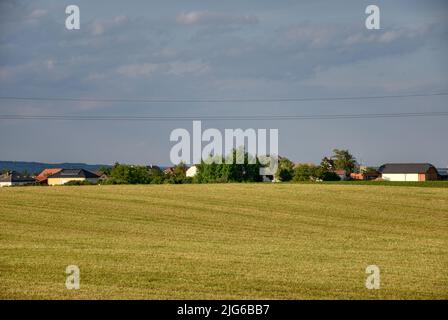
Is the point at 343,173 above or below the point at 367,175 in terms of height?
above

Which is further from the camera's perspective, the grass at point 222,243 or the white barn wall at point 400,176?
the white barn wall at point 400,176

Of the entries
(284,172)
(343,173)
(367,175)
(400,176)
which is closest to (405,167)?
(400,176)

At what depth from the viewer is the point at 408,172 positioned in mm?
175875

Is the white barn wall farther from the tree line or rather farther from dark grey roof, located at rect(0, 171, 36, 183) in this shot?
dark grey roof, located at rect(0, 171, 36, 183)

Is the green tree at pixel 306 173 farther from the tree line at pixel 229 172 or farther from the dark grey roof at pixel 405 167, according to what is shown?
the dark grey roof at pixel 405 167

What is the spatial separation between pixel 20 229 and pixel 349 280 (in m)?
21.2

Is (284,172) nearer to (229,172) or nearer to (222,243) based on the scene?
(229,172)

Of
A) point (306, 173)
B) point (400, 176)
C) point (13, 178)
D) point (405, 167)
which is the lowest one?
point (400, 176)

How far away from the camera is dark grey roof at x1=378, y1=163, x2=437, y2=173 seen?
573 feet

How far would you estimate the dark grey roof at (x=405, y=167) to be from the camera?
6880 inches

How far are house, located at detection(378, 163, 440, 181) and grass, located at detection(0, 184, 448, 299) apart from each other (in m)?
113

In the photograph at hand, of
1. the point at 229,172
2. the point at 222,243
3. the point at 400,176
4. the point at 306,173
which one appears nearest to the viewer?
the point at 222,243

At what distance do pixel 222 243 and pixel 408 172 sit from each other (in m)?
153

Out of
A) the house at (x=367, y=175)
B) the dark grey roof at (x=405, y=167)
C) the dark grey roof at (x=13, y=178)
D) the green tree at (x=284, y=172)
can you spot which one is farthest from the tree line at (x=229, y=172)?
the dark grey roof at (x=13, y=178)
